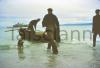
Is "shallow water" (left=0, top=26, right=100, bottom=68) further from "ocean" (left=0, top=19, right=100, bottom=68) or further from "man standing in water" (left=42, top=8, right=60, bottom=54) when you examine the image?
"man standing in water" (left=42, top=8, right=60, bottom=54)

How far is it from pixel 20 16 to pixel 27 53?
3.90 meters

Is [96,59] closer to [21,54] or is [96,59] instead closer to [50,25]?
[50,25]

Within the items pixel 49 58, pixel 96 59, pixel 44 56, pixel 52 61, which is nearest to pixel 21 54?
pixel 44 56

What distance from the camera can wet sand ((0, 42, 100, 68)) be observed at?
9133mm

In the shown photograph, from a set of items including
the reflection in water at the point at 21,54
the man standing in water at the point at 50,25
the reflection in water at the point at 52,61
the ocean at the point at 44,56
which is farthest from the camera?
the man standing in water at the point at 50,25

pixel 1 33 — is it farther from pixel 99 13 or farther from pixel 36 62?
pixel 36 62

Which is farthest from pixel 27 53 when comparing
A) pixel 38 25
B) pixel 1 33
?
pixel 1 33

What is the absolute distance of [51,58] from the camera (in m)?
10.3

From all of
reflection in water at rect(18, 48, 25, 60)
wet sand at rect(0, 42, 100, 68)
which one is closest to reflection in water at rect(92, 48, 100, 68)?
wet sand at rect(0, 42, 100, 68)

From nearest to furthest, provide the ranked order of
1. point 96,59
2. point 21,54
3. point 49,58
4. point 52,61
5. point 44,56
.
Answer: point 52,61, point 96,59, point 49,58, point 44,56, point 21,54

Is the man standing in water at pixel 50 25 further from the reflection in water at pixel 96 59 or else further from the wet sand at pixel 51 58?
the reflection in water at pixel 96 59

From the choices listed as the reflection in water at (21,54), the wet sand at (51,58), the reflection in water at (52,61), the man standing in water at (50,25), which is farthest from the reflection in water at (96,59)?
the reflection in water at (21,54)

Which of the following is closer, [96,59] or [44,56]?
[96,59]

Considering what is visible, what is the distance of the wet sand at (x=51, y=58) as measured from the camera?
913 centimetres
